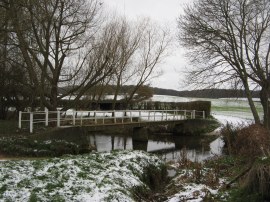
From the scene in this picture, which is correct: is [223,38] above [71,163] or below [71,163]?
above

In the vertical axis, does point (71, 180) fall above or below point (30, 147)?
above

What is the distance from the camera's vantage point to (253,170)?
6.78 metres

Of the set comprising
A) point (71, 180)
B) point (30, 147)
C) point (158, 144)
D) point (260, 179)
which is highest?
point (260, 179)

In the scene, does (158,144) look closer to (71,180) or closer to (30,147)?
(30,147)

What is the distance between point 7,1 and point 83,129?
24.9ft

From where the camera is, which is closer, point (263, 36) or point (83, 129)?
point (83, 129)

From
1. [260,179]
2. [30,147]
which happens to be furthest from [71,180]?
[30,147]

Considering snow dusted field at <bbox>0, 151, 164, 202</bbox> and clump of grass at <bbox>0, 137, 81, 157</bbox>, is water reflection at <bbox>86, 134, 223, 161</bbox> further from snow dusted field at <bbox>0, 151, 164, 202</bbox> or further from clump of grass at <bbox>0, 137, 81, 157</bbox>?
snow dusted field at <bbox>0, 151, 164, 202</bbox>

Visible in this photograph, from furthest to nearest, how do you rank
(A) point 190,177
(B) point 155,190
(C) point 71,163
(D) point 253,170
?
(A) point 190,177 → (B) point 155,190 → (C) point 71,163 → (D) point 253,170

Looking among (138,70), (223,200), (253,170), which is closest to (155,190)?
(223,200)

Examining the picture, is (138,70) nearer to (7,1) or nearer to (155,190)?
(7,1)

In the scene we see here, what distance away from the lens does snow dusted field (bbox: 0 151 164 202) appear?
6.84m

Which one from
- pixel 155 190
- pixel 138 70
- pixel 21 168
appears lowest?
pixel 155 190

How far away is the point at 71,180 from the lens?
7484mm
